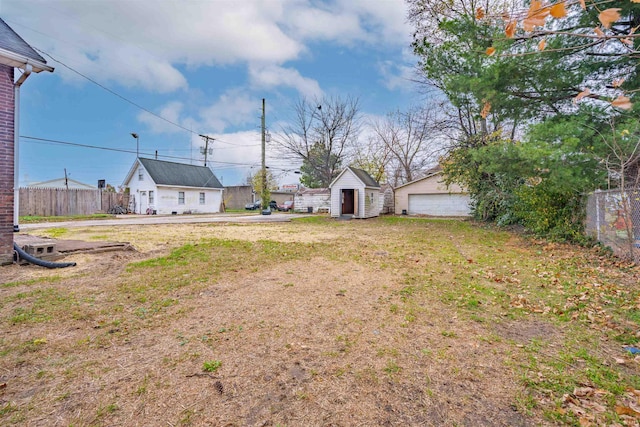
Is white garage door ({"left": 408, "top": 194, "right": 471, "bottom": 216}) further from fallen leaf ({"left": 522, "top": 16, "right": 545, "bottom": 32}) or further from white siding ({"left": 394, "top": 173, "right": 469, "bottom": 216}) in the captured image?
fallen leaf ({"left": 522, "top": 16, "right": 545, "bottom": 32})

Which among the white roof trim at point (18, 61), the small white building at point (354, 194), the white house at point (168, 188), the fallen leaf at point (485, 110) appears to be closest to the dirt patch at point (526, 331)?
the fallen leaf at point (485, 110)

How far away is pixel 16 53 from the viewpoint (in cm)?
483

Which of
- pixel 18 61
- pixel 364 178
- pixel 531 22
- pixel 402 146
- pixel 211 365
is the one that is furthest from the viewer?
pixel 402 146

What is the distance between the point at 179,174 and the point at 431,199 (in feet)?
68.7

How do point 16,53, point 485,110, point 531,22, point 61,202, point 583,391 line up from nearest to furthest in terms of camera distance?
1. point 531,22
2. point 583,391
3. point 485,110
4. point 16,53
5. point 61,202

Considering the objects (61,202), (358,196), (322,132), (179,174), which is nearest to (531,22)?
(358,196)

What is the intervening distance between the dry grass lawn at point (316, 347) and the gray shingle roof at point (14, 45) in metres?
3.63

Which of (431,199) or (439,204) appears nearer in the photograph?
(439,204)

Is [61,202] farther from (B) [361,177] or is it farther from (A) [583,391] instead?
(A) [583,391]

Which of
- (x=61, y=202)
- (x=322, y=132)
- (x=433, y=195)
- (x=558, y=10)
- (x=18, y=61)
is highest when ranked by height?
(x=322, y=132)

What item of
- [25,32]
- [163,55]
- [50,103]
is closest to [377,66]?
[163,55]

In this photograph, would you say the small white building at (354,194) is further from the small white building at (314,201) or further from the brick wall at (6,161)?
the brick wall at (6,161)

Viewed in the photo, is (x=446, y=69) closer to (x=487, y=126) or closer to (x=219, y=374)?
(x=487, y=126)

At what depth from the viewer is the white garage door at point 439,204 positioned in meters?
19.7
